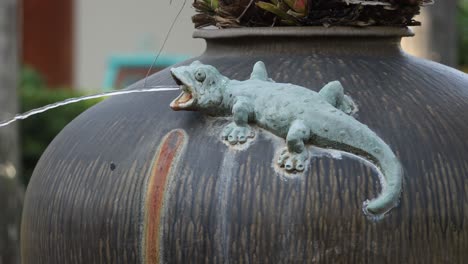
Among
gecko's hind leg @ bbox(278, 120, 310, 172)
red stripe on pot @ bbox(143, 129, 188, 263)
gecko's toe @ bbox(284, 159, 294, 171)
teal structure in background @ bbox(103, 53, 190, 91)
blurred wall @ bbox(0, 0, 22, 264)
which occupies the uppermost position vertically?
gecko's hind leg @ bbox(278, 120, 310, 172)

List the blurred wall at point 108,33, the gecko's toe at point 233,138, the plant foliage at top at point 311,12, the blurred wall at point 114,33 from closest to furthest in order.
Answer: the gecko's toe at point 233,138
the plant foliage at top at point 311,12
the blurred wall at point 114,33
the blurred wall at point 108,33

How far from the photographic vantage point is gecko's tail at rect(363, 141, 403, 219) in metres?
2.71

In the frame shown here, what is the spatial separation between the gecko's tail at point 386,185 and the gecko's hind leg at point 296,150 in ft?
0.57

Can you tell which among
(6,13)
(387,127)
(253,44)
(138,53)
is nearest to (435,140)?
(387,127)

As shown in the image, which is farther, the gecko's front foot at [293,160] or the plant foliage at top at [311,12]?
the plant foliage at top at [311,12]

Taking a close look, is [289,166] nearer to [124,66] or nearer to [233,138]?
[233,138]

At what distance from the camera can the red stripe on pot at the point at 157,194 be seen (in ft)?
9.25

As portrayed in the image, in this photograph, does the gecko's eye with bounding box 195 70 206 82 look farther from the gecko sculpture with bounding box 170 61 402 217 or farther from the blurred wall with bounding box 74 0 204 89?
the blurred wall with bounding box 74 0 204 89

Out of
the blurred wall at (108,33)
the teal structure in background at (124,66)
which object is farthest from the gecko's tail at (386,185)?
the teal structure in background at (124,66)

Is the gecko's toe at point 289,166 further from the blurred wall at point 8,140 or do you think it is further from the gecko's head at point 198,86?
the blurred wall at point 8,140

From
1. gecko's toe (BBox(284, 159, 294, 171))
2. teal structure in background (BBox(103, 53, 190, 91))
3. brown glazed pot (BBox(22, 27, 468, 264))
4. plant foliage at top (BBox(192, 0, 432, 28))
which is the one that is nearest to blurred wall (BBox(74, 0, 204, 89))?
teal structure in background (BBox(103, 53, 190, 91))

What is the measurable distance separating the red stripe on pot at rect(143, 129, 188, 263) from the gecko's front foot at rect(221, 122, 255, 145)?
12 centimetres

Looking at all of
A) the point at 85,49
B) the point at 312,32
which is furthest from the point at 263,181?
the point at 85,49

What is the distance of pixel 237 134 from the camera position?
2.82 meters
